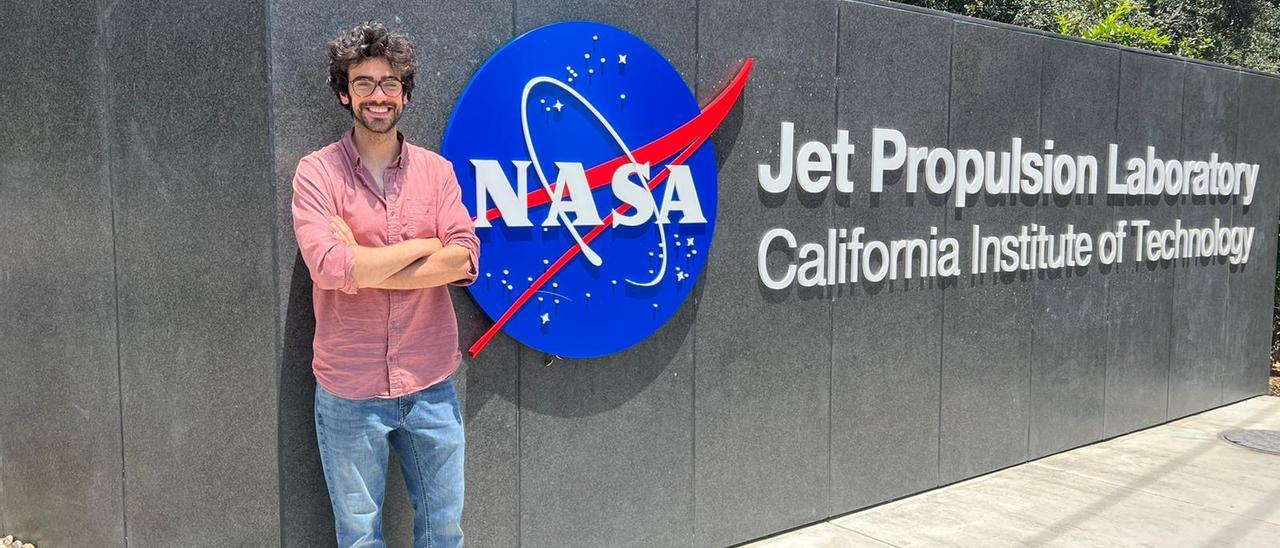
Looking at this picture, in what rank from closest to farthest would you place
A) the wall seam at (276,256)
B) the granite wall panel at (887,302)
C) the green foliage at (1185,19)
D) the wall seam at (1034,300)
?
the wall seam at (276,256)
the granite wall panel at (887,302)
the wall seam at (1034,300)
the green foliage at (1185,19)

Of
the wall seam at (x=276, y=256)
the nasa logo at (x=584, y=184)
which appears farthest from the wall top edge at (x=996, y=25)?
the wall seam at (x=276, y=256)

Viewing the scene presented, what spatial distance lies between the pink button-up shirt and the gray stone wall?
0.90ft

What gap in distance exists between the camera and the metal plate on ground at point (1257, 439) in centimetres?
661

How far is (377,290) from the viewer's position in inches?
119

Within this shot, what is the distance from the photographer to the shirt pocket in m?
3.03

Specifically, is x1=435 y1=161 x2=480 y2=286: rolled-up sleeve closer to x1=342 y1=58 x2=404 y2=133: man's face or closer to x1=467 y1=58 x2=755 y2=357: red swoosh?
x1=342 y1=58 x2=404 y2=133: man's face

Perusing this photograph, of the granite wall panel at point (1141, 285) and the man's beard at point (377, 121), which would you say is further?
the granite wall panel at point (1141, 285)

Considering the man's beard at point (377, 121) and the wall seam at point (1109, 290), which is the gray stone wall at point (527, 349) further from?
the man's beard at point (377, 121)

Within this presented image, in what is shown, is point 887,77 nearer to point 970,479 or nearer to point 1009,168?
point 1009,168

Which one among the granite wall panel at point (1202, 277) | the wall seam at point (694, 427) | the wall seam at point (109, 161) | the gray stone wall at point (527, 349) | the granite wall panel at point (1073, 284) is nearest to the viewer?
the gray stone wall at point (527, 349)

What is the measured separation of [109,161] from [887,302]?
12.0 ft

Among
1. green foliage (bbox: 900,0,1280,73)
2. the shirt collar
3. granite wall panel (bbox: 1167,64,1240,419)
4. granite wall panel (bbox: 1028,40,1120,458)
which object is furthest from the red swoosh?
green foliage (bbox: 900,0,1280,73)

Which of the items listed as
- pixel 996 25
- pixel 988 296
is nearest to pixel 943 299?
pixel 988 296

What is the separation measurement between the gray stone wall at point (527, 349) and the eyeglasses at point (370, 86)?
34 centimetres
